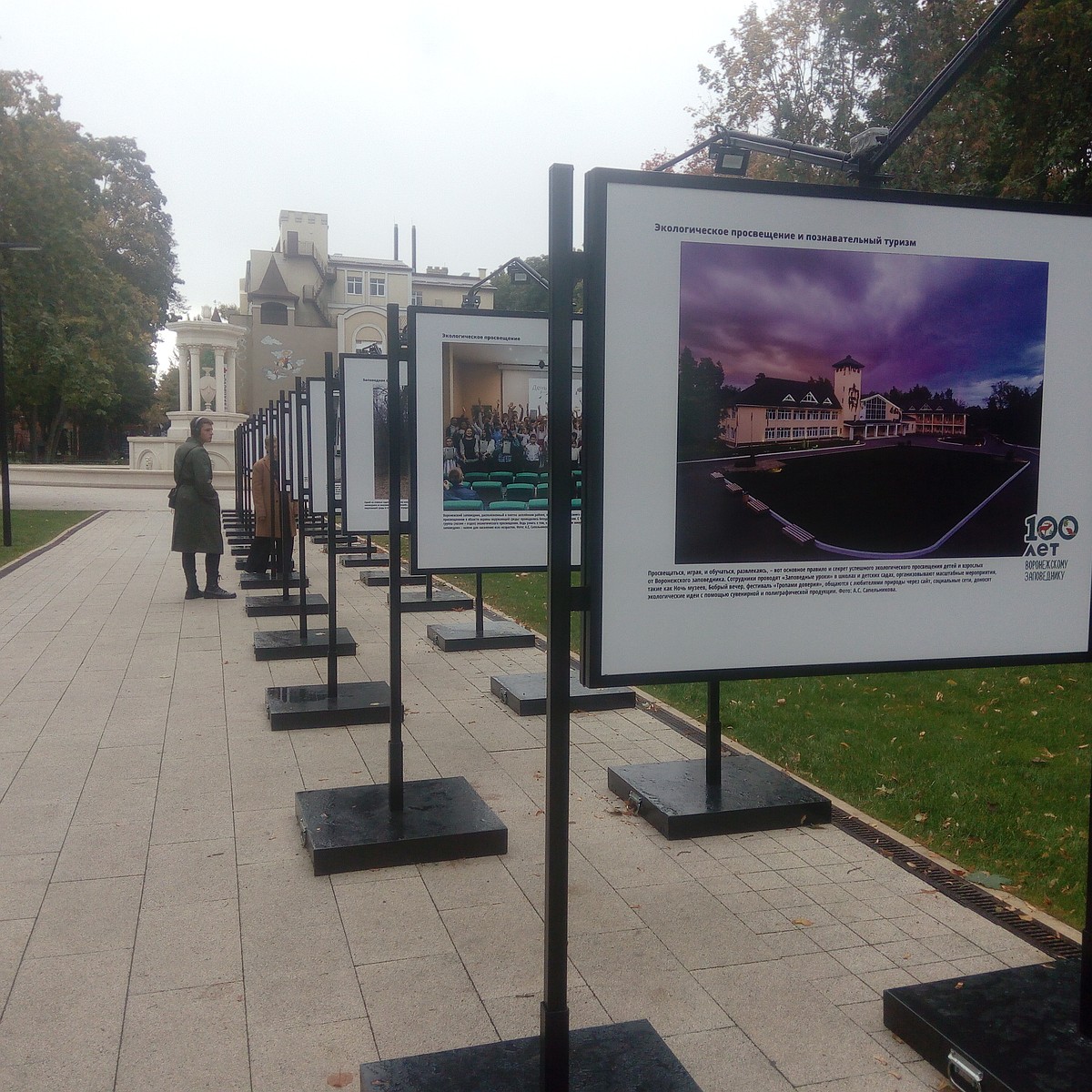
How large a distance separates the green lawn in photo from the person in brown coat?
10.2 meters

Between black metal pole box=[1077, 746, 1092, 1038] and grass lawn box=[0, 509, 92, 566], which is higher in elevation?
black metal pole box=[1077, 746, 1092, 1038]

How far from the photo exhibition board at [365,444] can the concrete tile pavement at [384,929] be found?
2256 millimetres

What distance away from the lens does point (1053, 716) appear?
681 centimetres

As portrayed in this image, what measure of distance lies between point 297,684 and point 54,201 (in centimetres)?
2140

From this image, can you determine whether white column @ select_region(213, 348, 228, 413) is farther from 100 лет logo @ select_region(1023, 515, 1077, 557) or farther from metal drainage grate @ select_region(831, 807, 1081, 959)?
100 лет logo @ select_region(1023, 515, 1077, 557)

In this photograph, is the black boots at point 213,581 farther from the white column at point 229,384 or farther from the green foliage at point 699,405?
the white column at point 229,384

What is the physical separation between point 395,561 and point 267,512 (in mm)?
8963

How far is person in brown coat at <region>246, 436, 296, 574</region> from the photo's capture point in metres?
12.9

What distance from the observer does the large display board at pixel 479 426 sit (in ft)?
20.3

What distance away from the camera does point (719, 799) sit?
15.9 feet

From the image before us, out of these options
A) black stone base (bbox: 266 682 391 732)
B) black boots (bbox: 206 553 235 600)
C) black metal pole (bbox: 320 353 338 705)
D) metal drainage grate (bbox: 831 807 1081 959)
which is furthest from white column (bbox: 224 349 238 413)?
metal drainage grate (bbox: 831 807 1081 959)

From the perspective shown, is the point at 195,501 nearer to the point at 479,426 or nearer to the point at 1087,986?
the point at 479,426

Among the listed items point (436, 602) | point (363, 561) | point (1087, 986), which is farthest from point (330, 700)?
point (363, 561)

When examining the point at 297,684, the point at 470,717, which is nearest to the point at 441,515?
the point at 470,717
